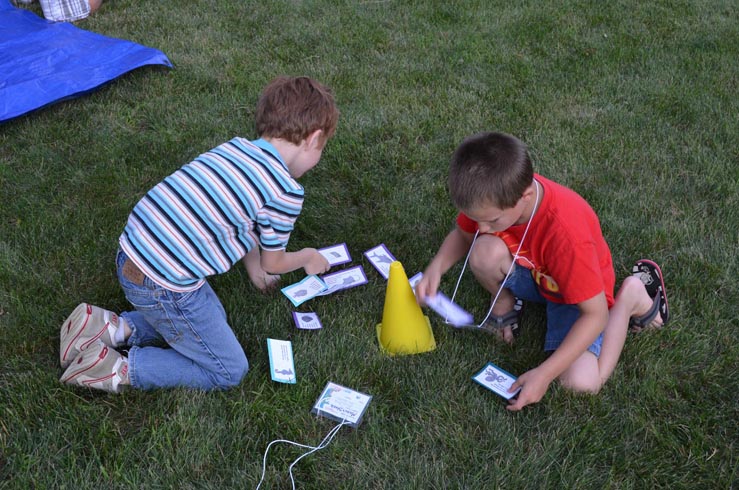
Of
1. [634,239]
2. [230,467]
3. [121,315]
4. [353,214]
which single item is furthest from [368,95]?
[230,467]

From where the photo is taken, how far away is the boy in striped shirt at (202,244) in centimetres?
242

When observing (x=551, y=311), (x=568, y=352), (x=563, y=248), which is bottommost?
(x=551, y=311)

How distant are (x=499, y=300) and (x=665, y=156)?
6.71 feet

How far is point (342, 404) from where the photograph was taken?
2514 mm

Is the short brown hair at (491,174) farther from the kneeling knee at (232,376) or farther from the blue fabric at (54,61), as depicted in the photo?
the blue fabric at (54,61)

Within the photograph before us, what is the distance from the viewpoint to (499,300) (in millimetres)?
3023

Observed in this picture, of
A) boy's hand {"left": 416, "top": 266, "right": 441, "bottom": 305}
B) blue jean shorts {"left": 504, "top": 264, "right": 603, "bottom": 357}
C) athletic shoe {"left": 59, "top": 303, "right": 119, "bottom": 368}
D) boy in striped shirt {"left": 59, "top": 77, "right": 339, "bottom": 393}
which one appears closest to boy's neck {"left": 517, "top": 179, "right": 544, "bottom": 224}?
blue jean shorts {"left": 504, "top": 264, "right": 603, "bottom": 357}

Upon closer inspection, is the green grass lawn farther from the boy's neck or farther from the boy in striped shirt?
the boy's neck

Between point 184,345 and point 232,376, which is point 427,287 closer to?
point 232,376

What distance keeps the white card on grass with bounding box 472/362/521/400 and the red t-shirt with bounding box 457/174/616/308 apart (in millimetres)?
398

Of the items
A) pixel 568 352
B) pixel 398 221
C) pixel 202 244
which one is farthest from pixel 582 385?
pixel 202 244

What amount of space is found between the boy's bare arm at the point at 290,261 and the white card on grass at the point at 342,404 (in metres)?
0.56

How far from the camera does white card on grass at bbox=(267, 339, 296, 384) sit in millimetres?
2646

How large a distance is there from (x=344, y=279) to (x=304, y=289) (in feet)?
0.74
